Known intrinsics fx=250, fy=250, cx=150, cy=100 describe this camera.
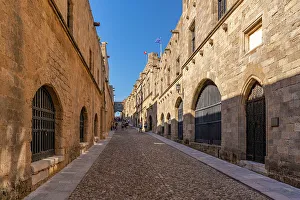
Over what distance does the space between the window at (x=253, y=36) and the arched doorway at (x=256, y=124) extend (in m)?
1.24

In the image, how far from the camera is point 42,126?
6.48 meters

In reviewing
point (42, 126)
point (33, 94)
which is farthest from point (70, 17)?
point (33, 94)

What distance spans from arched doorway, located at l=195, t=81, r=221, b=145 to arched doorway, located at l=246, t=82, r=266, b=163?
9.11 ft

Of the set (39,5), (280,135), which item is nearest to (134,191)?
(280,135)

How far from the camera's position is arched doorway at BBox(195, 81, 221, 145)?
1138cm

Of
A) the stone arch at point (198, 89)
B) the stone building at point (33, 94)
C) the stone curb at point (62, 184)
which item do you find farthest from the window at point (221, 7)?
the stone curb at point (62, 184)

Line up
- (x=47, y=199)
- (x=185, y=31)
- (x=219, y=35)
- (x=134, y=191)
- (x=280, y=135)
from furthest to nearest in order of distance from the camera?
1. (x=185, y=31)
2. (x=219, y=35)
3. (x=280, y=135)
4. (x=134, y=191)
5. (x=47, y=199)

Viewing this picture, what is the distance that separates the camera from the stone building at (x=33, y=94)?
4.08m

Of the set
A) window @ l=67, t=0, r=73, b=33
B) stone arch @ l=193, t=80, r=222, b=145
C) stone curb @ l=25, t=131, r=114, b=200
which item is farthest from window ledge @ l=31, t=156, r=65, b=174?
stone arch @ l=193, t=80, r=222, b=145

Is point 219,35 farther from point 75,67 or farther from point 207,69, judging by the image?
point 75,67

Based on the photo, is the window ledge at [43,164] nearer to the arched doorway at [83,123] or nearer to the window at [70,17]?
the window at [70,17]

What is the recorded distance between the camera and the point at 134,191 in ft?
17.4

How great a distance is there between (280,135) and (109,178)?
176 inches

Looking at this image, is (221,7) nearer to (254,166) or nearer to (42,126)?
(254,166)
